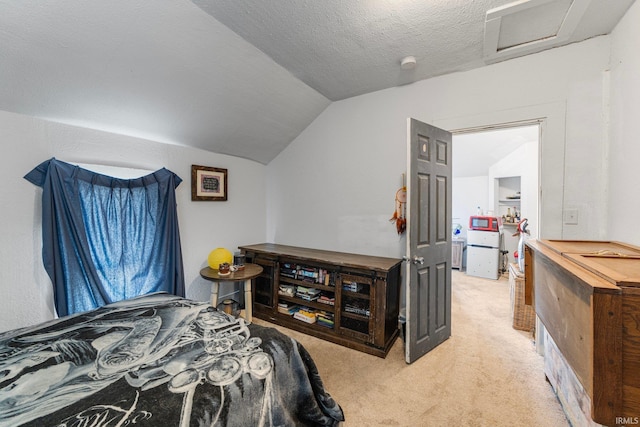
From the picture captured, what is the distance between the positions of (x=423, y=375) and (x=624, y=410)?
55.1 inches

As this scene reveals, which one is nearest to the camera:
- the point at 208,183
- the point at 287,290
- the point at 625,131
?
the point at 625,131

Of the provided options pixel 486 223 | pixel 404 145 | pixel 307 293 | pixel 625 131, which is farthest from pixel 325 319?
pixel 486 223

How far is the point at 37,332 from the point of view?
1383 mm

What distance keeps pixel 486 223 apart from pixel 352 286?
3.47 metres

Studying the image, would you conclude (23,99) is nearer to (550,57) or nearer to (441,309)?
(441,309)

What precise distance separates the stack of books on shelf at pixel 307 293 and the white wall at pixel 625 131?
236cm

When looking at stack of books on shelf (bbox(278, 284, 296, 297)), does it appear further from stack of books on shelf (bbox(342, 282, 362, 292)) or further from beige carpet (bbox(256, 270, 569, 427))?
stack of books on shelf (bbox(342, 282, 362, 292))

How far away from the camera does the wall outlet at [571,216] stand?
1985 millimetres

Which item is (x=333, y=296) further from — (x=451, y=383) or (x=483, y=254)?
(x=483, y=254)

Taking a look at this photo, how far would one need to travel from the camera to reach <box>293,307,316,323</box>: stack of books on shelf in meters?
2.64

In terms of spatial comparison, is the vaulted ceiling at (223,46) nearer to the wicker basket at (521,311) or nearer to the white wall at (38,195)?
the white wall at (38,195)

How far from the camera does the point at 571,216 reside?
6.56 ft

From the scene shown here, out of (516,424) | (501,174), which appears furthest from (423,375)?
(501,174)

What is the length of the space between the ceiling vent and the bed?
2501 millimetres
